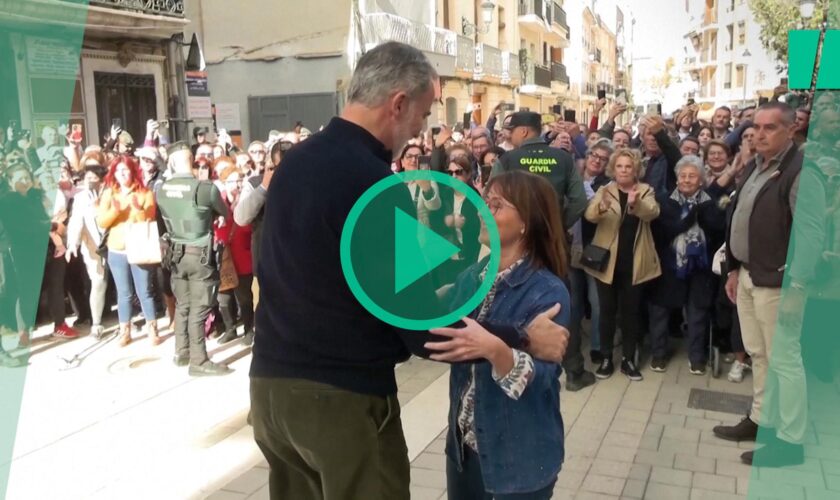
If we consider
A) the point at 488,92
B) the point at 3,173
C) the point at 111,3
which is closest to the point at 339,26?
the point at 111,3

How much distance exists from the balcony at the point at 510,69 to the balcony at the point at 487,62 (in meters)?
0.46

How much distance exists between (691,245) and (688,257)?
0.09 metres

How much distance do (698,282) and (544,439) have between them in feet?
12.7

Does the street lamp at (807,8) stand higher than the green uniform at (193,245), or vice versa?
the street lamp at (807,8)

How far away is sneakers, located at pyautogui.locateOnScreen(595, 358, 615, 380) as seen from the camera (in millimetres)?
5742

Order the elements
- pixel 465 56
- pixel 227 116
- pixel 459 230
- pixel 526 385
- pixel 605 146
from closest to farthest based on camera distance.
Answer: pixel 526 385
pixel 459 230
pixel 605 146
pixel 227 116
pixel 465 56

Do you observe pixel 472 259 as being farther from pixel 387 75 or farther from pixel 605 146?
pixel 605 146

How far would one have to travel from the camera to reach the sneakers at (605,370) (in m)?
5.74

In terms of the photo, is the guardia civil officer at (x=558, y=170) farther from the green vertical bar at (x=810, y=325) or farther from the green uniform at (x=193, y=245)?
the green uniform at (x=193, y=245)

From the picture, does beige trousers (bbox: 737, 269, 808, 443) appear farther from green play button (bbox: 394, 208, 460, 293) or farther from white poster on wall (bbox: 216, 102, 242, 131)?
white poster on wall (bbox: 216, 102, 242, 131)

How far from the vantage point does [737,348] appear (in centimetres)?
559

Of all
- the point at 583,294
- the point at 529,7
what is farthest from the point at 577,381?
the point at 529,7

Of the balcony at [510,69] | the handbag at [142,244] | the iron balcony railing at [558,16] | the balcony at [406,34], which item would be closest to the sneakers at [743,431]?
the handbag at [142,244]

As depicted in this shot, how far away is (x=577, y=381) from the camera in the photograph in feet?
18.0
